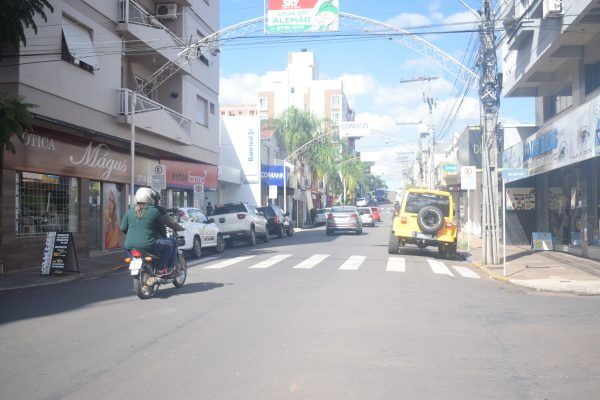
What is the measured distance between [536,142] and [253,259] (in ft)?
36.4

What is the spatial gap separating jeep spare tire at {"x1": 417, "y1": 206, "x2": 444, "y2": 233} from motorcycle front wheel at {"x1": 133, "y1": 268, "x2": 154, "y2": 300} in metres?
10.9

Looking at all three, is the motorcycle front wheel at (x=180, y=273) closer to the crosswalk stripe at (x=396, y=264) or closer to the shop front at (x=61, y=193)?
the crosswalk stripe at (x=396, y=264)

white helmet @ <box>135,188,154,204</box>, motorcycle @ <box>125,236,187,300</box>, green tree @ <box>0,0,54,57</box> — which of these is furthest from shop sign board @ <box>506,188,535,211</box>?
green tree @ <box>0,0,54,57</box>

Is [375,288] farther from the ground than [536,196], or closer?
closer

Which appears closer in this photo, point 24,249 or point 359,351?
point 359,351

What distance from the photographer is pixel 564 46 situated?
61.3 ft

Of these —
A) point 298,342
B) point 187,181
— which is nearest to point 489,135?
point 298,342

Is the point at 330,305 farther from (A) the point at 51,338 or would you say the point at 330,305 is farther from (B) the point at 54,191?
(B) the point at 54,191

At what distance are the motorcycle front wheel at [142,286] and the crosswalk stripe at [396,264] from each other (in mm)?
7302

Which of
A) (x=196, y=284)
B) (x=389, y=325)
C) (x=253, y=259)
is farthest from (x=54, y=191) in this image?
(x=389, y=325)

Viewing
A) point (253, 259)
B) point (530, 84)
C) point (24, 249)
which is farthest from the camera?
point (530, 84)

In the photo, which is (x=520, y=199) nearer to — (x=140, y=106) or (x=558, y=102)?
(x=558, y=102)

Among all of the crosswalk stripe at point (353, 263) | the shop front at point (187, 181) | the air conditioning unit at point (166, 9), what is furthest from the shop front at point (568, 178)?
the air conditioning unit at point (166, 9)

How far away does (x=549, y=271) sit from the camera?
15875 mm
